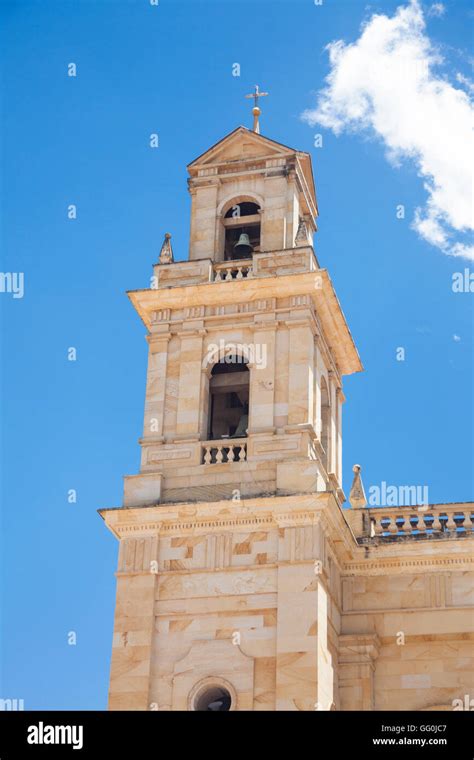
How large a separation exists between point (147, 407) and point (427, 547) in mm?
7044

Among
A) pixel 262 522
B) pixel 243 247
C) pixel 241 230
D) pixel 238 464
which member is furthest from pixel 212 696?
pixel 241 230

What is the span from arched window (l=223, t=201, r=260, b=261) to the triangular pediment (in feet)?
4.03

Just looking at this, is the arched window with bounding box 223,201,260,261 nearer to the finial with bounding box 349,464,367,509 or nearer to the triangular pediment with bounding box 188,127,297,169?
the triangular pediment with bounding box 188,127,297,169

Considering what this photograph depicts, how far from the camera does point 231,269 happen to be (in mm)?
33000

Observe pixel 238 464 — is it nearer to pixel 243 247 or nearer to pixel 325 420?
pixel 325 420

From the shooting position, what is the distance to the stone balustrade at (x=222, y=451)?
30.2 m

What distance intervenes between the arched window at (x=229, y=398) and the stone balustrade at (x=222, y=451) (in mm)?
1011

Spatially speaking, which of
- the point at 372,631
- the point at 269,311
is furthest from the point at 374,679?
the point at 269,311

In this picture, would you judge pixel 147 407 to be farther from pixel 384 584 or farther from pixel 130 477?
pixel 384 584

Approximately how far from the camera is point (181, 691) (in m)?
27.6

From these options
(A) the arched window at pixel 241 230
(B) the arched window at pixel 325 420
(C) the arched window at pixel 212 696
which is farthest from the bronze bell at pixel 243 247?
(C) the arched window at pixel 212 696

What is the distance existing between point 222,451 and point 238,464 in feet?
2.97
